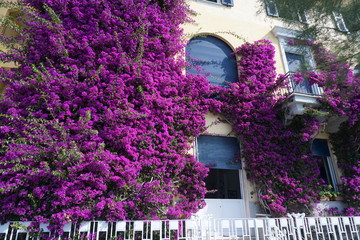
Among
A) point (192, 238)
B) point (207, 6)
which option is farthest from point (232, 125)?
point (207, 6)

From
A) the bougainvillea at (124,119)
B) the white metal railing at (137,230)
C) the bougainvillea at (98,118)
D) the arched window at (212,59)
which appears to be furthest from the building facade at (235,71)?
the white metal railing at (137,230)

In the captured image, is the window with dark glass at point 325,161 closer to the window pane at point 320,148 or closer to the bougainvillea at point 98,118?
the window pane at point 320,148

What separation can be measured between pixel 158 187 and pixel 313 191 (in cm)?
504

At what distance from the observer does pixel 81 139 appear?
18.6 ft

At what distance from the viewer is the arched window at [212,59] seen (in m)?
8.57

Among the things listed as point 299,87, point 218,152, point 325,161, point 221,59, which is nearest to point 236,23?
point 221,59

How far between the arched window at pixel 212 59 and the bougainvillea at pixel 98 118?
859mm

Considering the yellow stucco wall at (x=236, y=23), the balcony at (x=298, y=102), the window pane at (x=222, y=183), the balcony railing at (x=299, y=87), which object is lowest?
the window pane at (x=222, y=183)

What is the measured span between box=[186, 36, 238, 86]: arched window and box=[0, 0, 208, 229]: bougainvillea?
2.82 ft

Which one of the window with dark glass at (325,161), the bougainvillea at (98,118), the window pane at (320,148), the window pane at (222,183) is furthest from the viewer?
the window pane at (222,183)

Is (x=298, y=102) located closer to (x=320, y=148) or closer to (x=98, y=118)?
(x=320, y=148)

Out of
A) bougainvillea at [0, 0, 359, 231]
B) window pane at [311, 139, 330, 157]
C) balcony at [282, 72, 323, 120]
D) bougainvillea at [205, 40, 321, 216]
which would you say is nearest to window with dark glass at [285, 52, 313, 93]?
bougainvillea at [0, 0, 359, 231]

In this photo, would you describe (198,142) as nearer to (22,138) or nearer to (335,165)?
(22,138)

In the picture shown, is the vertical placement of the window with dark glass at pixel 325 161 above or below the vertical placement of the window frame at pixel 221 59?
below
